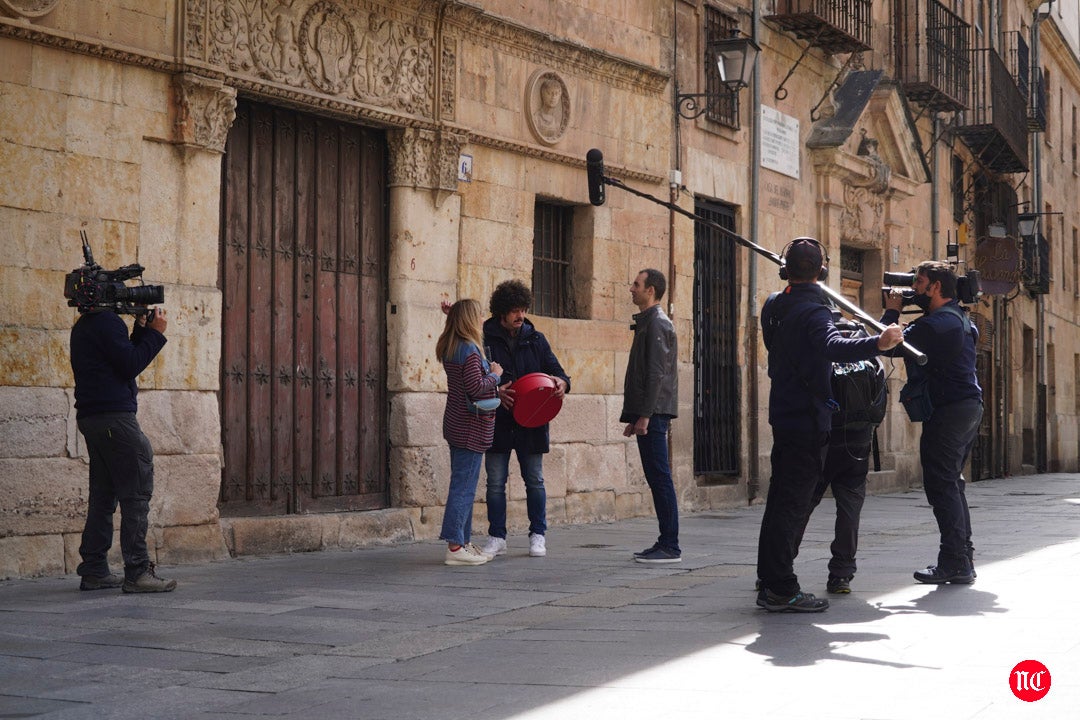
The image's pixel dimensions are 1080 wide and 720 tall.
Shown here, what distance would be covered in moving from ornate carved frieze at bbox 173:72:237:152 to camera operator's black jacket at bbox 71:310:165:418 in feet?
6.39

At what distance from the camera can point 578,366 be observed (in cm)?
1288

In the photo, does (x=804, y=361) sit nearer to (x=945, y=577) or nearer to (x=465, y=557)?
(x=945, y=577)

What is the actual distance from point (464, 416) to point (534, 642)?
3095mm

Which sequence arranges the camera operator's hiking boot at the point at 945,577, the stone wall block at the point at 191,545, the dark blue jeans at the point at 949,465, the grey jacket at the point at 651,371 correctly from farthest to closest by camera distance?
1. the grey jacket at the point at 651,371
2. the stone wall block at the point at 191,545
3. the dark blue jeans at the point at 949,465
4. the camera operator's hiking boot at the point at 945,577

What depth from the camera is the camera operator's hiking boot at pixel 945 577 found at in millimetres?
7875

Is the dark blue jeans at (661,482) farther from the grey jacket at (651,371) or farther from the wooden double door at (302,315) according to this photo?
the wooden double door at (302,315)

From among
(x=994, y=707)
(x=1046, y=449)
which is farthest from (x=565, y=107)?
(x=1046, y=449)

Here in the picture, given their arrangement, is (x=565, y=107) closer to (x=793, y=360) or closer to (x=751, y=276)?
(x=751, y=276)

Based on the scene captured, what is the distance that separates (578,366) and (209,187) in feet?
14.4

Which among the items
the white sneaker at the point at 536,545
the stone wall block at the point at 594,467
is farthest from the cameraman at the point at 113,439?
the stone wall block at the point at 594,467

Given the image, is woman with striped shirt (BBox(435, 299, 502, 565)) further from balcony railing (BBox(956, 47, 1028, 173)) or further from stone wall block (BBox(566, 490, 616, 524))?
balcony railing (BBox(956, 47, 1028, 173))

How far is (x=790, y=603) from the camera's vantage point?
22.3 ft

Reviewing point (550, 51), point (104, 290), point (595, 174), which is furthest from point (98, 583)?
point (550, 51)

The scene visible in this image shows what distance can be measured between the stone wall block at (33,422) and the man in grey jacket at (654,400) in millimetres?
3374
